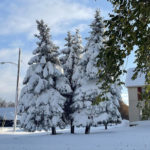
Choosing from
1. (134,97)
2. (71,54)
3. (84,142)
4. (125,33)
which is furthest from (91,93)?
(125,33)

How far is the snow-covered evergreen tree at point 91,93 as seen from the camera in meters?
21.2

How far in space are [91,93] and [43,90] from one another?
4858 mm

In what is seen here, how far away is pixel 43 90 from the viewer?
22.7m

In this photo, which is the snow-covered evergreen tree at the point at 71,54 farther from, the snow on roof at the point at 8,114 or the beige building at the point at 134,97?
the snow on roof at the point at 8,114

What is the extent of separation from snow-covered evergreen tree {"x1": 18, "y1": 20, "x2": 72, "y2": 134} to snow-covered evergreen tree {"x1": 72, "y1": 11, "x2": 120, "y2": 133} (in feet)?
4.80

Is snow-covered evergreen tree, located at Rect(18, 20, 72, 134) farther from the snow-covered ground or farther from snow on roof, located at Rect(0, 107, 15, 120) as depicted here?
snow on roof, located at Rect(0, 107, 15, 120)

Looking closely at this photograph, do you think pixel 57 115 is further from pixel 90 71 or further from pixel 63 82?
pixel 90 71

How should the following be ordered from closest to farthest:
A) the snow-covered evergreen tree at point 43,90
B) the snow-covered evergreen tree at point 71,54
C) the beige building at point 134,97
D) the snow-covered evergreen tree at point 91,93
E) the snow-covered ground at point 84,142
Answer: the snow-covered ground at point 84,142, the snow-covered evergreen tree at point 91,93, the snow-covered evergreen tree at point 43,90, the snow-covered evergreen tree at point 71,54, the beige building at point 134,97

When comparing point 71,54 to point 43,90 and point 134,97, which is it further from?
point 134,97

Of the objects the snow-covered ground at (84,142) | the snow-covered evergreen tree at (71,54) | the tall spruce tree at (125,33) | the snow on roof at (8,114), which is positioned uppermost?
the snow-covered evergreen tree at (71,54)

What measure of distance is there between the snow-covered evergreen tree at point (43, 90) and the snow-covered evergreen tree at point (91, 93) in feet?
4.80

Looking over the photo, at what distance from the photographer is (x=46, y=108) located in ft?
70.6

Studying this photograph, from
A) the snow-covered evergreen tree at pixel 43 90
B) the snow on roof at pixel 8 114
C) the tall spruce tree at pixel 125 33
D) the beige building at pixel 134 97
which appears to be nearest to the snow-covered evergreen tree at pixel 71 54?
the snow-covered evergreen tree at pixel 43 90

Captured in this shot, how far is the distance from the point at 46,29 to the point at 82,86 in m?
7.28
